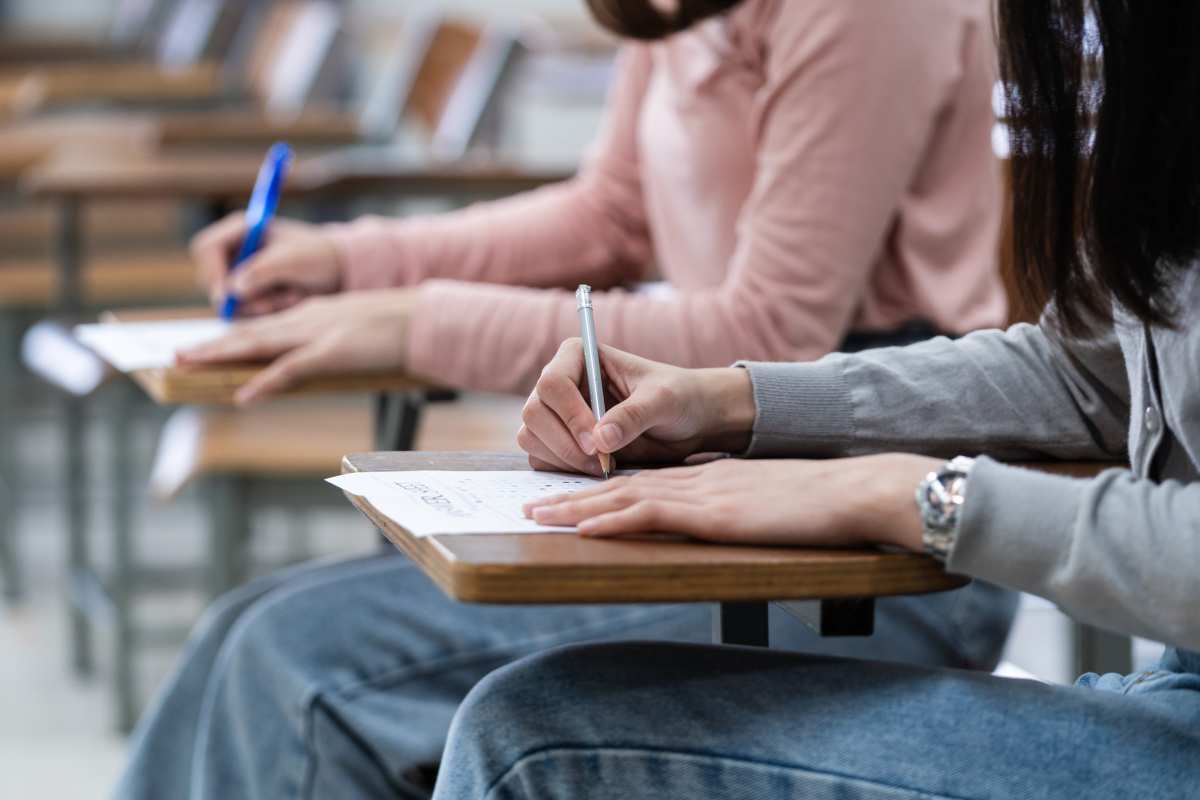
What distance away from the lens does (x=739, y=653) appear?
35.3 inches

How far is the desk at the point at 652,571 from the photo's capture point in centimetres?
76

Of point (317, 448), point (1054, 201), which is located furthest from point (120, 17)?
point (1054, 201)

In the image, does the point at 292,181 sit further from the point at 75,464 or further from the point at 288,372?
the point at 288,372

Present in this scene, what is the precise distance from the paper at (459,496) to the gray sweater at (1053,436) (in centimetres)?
14

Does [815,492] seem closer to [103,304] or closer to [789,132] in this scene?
[789,132]

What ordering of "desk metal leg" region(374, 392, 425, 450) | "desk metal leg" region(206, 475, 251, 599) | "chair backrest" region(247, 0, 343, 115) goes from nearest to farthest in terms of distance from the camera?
"desk metal leg" region(374, 392, 425, 450) < "desk metal leg" region(206, 475, 251, 599) < "chair backrest" region(247, 0, 343, 115)

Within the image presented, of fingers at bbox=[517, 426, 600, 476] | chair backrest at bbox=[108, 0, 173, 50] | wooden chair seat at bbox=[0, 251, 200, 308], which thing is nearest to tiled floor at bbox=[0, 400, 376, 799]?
wooden chair seat at bbox=[0, 251, 200, 308]

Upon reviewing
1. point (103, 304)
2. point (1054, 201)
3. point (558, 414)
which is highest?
point (1054, 201)

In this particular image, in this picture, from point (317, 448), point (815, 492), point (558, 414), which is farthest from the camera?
point (317, 448)

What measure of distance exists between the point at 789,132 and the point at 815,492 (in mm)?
523

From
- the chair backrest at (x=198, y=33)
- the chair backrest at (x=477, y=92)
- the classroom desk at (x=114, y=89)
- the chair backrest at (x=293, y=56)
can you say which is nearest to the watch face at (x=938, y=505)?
the chair backrest at (x=477, y=92)

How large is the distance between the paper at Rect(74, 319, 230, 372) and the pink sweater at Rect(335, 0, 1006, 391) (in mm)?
204

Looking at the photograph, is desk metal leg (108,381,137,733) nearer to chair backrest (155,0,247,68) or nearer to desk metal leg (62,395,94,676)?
desk metal leg (62,395,94,676)

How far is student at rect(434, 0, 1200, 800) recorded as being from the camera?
0.80 meters
